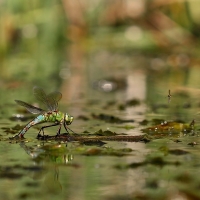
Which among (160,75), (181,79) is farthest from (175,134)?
(160,75)

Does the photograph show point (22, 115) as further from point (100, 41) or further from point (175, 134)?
point (100, 41)

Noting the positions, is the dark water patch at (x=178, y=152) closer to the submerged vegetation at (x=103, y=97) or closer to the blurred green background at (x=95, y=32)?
the submerged vegetation at (x=103, y=97)

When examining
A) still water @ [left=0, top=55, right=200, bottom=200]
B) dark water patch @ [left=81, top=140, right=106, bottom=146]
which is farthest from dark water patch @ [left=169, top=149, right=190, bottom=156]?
dark water patch @ [left=81, top=140, right=106, bottom=146]

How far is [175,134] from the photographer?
11.8 ft

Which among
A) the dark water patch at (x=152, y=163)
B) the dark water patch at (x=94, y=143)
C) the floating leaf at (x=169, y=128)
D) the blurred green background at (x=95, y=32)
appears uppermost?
the blurred green background at (x=95, y=32)

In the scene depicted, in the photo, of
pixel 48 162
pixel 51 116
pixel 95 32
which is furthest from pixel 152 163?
pixel 95 32

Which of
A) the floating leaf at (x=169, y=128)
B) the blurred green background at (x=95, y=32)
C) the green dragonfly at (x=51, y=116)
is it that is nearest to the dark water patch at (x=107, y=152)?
the green dragonfly at (x=51, y=116)

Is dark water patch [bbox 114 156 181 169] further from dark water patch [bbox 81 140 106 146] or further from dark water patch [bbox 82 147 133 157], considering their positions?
dark water patch [bbox 81 140 106 146]

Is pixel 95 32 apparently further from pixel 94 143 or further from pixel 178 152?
pixel 178 152

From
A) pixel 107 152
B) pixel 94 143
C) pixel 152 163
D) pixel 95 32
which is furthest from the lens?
pixel 95 32

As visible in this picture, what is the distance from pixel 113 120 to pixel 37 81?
10.3 ft

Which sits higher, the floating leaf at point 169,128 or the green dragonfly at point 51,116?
the green dragonfly at point 51,116

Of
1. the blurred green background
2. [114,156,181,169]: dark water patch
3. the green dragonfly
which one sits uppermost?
the blurred green background

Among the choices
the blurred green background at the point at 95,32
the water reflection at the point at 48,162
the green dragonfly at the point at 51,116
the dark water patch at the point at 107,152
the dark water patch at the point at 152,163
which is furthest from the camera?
the blurred green background at the point at 95,32
